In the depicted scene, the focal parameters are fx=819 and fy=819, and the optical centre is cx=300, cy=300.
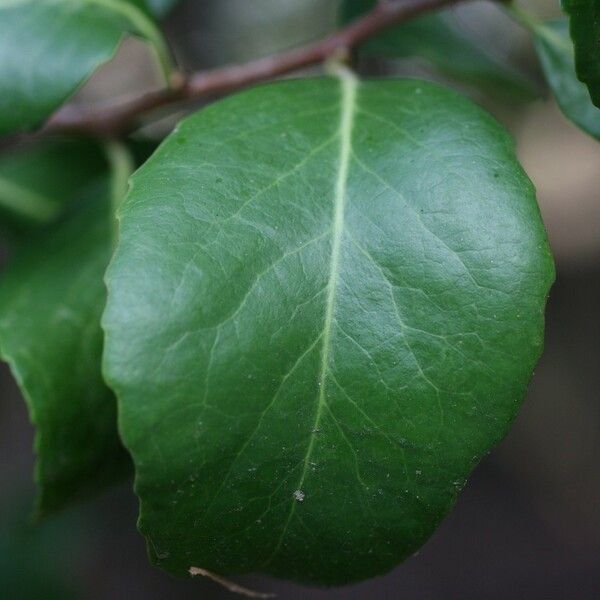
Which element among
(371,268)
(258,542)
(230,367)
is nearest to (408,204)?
(371,268)

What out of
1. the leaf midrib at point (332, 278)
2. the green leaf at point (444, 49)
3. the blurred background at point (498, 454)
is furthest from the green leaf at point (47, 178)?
the blurred background at point (498, 454)

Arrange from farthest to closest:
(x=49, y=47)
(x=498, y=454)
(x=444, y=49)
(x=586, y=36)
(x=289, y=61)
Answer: (x=498, y=454) → (x=444, y=49) → (x=289, y=61) → (x=49, y=47) → (x=586, y=36)

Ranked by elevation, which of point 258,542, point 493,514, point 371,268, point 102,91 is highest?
point 371,268

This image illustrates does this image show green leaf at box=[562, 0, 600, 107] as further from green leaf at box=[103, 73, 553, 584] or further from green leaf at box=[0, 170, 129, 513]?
green leaf at box=[0, 170, 129, 513]

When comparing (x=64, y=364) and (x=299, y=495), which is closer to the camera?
(x=299, y=495)

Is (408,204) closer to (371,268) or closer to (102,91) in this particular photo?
(371,268)

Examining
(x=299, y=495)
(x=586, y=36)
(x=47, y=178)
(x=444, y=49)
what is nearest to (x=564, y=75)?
(x=586, y=36)

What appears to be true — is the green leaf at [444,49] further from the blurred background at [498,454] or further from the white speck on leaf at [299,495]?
the blurred background at [498,454]

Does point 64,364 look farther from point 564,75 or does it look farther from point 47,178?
point 564,75
